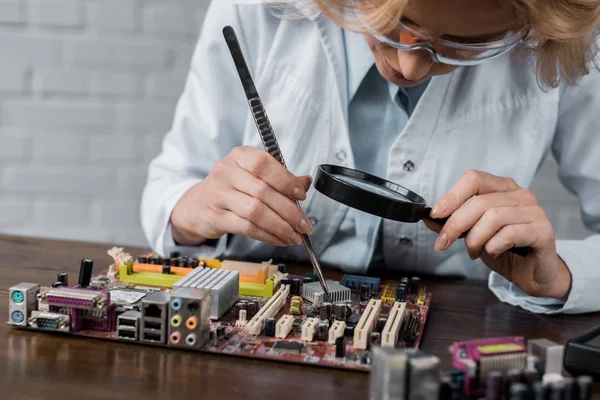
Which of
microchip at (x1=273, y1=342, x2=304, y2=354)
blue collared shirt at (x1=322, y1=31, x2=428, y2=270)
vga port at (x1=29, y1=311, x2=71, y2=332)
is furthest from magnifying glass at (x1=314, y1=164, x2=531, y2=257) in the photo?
vga port at (x1=29, y1=311, x2=71, y2=332)

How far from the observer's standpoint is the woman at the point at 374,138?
154 cm

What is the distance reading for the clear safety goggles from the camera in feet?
4.14

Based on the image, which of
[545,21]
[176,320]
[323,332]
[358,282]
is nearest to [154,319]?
[176,320]

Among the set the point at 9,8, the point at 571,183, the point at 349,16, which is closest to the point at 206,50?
the point at 349,16

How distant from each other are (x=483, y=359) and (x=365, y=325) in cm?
25

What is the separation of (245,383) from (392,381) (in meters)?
0.25

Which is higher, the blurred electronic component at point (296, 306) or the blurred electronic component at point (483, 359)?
the blurred electronic component at point (296, 306)

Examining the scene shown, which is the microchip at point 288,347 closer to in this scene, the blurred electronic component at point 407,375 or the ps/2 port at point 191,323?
the ps/2 port at point 191,323

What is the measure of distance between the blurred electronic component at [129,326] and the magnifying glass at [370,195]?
0.40 metres

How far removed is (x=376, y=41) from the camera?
4.65ft

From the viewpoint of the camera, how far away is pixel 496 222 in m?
1.35

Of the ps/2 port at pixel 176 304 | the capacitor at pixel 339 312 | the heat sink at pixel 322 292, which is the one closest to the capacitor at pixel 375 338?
the capacitor at pixel 339 312

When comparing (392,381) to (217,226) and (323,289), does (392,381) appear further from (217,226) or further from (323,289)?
(217,226)

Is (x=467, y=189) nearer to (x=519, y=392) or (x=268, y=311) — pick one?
(x=268, y=311)
